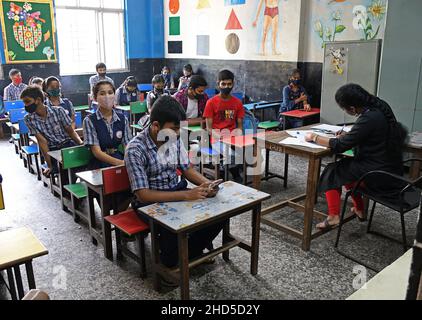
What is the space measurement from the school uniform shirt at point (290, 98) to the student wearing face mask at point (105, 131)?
3358 millimetres

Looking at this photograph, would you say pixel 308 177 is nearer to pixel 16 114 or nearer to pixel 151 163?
pixel 151 163

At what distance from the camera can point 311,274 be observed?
8.59 feet

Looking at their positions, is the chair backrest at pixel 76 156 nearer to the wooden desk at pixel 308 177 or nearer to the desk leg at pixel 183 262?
the wooden desk at pixel 308 177

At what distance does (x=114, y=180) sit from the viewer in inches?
101

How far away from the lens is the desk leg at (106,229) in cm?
274

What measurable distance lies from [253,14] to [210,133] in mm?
3663

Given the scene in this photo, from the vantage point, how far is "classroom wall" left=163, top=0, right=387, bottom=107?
574cm

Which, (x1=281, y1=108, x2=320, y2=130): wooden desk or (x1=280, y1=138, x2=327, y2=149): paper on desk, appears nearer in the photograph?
(x1=280, y1=138, x2=327, y2=149): paper on desk

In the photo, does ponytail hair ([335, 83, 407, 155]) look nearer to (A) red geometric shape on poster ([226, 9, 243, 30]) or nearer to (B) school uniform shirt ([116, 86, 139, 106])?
(B) school uniform shirt ([116, 86, 139, 106])

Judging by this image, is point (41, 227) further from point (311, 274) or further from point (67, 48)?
point (67, 48)

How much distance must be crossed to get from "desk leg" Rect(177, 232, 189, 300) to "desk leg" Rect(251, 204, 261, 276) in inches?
23.2

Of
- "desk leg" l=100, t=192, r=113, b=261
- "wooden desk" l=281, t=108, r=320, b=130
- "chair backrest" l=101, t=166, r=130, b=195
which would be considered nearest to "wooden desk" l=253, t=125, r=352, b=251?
"chair backrest" l=101, t=166, r=130, b=195

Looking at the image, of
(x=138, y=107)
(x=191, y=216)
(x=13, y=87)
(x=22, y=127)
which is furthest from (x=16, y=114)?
(x=191, y=216)
